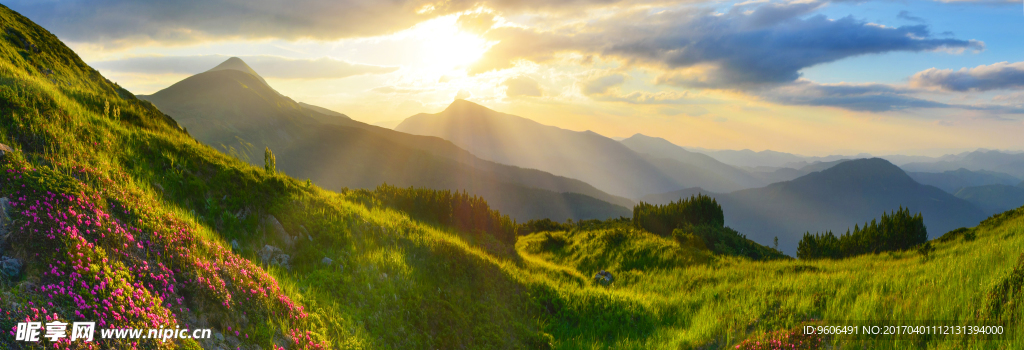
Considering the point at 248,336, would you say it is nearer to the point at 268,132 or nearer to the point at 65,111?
the point at 65,111

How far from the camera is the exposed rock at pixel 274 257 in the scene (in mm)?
7816

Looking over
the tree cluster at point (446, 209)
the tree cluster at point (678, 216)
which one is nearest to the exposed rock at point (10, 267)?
the tree cluster at point (446, 209)

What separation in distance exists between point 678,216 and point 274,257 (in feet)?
88.4

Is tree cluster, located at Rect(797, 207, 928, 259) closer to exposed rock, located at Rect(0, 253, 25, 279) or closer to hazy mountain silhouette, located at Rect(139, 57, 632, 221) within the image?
exposed rock, located at Rect(0, 253, 25, 279)

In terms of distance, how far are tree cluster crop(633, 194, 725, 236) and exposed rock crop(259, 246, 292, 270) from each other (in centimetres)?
2378

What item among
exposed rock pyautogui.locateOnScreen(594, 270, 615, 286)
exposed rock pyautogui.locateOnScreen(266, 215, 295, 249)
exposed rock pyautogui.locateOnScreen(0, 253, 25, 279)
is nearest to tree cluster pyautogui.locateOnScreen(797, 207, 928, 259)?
exposed rock pyautogui.locateOnScreen(594, 270, 615, 286)

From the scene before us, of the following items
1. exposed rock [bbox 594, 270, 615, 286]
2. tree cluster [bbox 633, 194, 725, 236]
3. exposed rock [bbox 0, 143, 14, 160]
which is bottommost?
exposed rock [bbox 594, 270, 615, 286]

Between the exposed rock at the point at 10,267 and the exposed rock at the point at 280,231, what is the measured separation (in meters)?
4.28

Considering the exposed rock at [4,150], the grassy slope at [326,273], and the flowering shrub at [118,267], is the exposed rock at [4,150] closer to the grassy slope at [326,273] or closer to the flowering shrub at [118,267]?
the grassy slope at [326,273]

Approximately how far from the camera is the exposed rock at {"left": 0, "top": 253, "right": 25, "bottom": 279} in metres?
4.18

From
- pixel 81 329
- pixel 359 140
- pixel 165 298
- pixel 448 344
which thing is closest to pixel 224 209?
pixel 165 298

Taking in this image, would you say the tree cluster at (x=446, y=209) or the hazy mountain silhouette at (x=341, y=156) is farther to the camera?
the hazy mountain silhouette at (x=341, y=156)

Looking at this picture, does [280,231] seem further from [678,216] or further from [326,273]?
[678,216]

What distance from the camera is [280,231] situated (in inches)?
344
